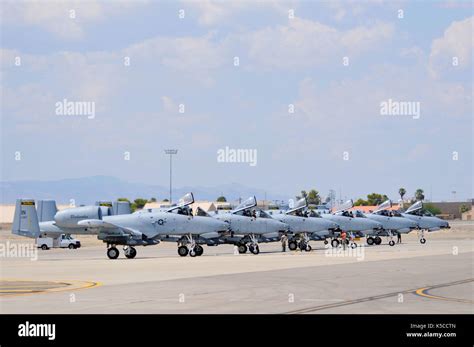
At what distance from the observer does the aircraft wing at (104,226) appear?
43.2 metres

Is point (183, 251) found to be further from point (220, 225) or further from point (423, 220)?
point (423, 220)

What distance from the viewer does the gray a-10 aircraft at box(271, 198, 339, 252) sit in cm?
5484

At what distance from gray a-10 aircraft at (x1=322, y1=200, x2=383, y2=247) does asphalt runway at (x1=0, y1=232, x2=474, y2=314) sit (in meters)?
25.0

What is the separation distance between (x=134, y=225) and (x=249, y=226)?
25.9 feet

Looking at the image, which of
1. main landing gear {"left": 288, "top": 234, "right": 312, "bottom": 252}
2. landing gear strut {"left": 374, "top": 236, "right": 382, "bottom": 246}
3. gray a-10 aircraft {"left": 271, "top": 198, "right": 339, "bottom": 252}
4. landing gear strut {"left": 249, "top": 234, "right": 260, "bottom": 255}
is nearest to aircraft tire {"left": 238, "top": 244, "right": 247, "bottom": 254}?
landing gear strut {"left": 249, "top": 234, "right": 260, "bottom": 255}

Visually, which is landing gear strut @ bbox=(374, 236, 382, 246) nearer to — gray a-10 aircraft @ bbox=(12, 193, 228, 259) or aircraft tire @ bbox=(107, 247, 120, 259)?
gray a-10 aircraft @ bbox=(12, 193, 228, 259)

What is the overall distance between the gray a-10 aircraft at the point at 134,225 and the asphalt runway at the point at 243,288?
7020 mm

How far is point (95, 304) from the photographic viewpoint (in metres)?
19.6

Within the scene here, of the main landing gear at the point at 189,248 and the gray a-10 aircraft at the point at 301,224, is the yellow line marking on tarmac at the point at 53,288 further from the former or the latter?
the gray a-10 aircraft at the point at 301,224

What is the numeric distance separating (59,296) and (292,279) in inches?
325

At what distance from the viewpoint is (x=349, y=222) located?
62.3 meters

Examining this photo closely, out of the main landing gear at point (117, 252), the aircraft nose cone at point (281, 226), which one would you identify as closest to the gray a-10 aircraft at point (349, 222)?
the aircraft nose cone at point (281, 226)
